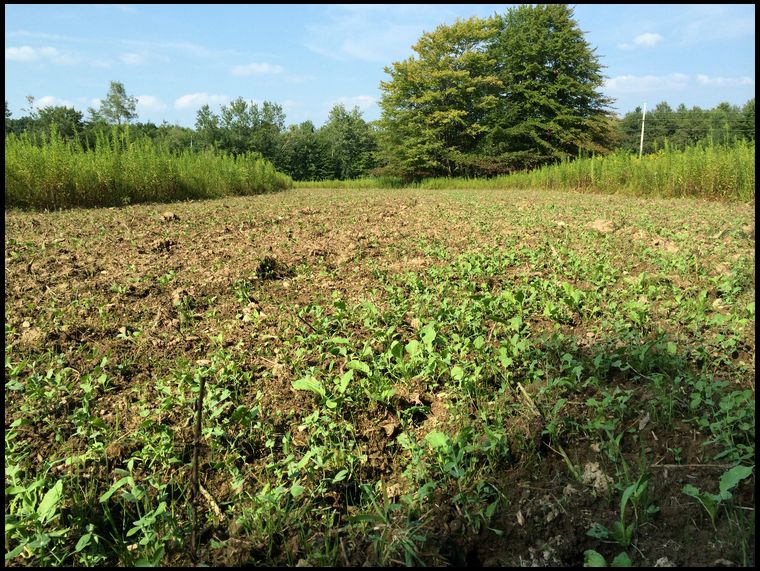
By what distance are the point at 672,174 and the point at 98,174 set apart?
11.1 meters

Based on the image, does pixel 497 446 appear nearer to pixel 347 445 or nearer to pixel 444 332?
pixel 347 445

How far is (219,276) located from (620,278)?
294 cm

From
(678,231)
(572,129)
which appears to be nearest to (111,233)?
(678,231)

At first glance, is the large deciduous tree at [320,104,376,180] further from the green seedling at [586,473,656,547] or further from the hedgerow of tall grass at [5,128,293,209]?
the green seedling at [586,473,656,547]

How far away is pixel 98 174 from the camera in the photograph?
7473 millimetres

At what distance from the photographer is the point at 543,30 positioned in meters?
26.0

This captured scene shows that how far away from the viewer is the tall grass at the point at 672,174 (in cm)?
827

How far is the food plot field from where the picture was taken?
1261mm

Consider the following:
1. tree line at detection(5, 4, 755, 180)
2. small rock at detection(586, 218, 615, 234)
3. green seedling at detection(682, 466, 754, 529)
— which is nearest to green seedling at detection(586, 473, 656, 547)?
green seedling at detection(682, 466, 754, 529)

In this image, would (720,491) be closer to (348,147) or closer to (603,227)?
(603,227)

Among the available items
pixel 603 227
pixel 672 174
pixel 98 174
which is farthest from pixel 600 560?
pixel 672 174

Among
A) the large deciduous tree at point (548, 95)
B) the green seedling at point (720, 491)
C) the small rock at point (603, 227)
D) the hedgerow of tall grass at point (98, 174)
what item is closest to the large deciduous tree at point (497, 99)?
the large deciduous tree at point (548, 95)

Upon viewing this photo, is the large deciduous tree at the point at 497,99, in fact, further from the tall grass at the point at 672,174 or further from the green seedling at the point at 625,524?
the green seedling at the point at 625,524

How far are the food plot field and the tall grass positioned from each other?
6252 millimetres
